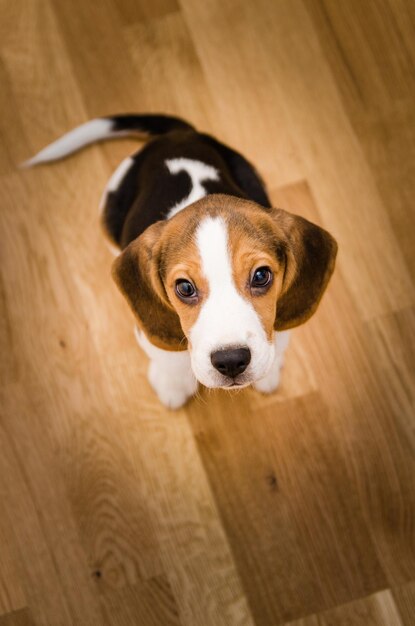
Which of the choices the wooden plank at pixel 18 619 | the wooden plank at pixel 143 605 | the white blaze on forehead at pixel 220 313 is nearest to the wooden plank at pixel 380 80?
the white blaze on forehead at pixel 220 313

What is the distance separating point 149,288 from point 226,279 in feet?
1.16

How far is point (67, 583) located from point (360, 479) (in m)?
1.23

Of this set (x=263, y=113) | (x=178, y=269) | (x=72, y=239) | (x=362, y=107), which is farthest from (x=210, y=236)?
(x=362, y=107)

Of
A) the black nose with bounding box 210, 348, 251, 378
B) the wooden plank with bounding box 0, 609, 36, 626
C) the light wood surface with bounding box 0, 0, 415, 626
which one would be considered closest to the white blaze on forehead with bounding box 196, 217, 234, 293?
the black nose with bounding box 210, 348, 251, 378

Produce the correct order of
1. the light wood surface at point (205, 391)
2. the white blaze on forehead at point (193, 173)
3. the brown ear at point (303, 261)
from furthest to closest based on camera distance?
the light wood surface at point (205, 391)
the white blaze on forehead at point (193, 173)
the brown ear at point (303, 261)

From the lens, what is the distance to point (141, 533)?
2719 millimetres

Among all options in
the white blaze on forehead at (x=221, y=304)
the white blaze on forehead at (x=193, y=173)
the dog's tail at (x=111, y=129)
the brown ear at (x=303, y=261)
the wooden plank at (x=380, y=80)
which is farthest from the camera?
the wooden plank at (x=380, y=80)

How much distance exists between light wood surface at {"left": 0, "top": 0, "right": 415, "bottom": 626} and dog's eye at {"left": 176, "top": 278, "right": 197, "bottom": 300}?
0.91 metres

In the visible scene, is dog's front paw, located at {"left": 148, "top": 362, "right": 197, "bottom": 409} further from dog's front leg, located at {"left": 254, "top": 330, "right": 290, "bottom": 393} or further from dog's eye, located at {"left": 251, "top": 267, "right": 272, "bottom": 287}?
dog's eye, located at {"left": 251, "top": 267, "right": 272, "bottom": 287}

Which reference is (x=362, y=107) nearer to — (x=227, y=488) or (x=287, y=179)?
(x=287, y=179)

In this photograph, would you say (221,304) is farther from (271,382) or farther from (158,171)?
(271,382)

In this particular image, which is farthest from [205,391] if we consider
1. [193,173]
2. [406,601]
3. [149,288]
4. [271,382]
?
[406,601]

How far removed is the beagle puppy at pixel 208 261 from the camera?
1.87m

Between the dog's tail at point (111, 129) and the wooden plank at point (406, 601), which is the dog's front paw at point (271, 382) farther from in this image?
the dog's tail at point (111, 129)
